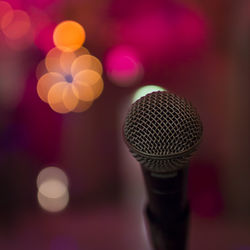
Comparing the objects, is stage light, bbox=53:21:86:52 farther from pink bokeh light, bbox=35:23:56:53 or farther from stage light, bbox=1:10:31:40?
stage light, bbox=1:10:31:40

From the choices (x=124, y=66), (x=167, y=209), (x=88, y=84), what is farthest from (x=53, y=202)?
(x=167, y=209)

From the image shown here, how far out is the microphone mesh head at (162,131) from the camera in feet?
1.24

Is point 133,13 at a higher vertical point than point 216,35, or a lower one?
higher

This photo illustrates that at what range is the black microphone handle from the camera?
0.42 m

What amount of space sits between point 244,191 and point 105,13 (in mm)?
1142

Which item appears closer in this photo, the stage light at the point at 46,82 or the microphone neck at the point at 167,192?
the microphone neck at the point at 167,192

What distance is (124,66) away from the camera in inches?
67.4

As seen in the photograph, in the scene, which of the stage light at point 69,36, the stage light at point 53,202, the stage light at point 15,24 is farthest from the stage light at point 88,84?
the stage light at point 53,202

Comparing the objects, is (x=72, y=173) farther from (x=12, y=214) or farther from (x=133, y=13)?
(x=133, y=13)

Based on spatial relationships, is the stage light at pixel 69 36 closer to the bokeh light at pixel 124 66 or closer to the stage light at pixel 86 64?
the stage light at pixel 86 64

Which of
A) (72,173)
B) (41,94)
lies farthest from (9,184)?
(41,94)

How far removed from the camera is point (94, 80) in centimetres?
174

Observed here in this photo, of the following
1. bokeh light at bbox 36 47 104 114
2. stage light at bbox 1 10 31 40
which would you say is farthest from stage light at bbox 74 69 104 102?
stage light at bbox 1 10 31 40

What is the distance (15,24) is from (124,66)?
590mm
